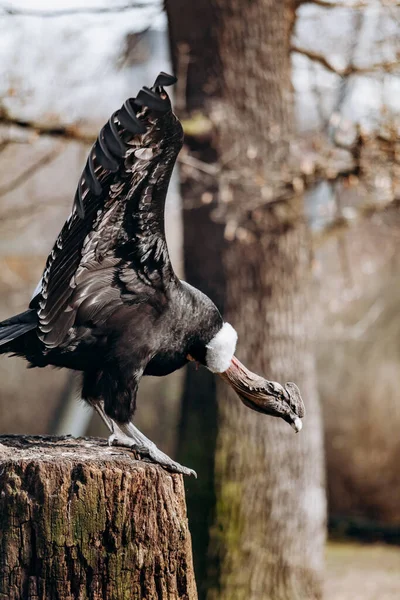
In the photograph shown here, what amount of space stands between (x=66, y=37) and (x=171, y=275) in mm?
3968

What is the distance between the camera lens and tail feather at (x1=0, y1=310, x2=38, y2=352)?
3.15 m

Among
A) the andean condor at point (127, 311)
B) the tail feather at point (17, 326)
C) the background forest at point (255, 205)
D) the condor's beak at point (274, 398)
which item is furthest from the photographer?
the background forest at point (255, 205)

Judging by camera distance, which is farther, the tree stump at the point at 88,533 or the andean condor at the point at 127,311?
the andean condor at the point at 127,311

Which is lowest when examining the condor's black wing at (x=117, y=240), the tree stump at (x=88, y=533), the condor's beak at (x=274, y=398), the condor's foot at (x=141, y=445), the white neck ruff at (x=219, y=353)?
the tree stump at (x=88, y=533)

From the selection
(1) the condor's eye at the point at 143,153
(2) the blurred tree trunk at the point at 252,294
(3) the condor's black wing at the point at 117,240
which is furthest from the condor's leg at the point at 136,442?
(2) the blurred tree trunk at the point at 252,294

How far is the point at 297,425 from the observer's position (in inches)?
128

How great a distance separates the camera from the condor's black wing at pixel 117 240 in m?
2.94

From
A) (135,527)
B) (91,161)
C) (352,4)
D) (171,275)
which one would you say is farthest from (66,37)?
(135,527)

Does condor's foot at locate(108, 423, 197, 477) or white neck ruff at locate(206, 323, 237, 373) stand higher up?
white neck ruff at locate(206, 323, 237, 373)

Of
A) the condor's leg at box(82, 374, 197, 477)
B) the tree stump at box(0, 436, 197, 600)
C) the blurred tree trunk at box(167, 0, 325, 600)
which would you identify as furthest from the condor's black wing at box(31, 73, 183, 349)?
the blurred tree trunk at box(167, 0, 325, 600)

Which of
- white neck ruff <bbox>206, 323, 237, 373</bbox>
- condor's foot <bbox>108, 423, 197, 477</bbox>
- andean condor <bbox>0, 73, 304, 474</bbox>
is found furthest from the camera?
white neck ruff <bbox>206, 323, 237, 373</bbox>

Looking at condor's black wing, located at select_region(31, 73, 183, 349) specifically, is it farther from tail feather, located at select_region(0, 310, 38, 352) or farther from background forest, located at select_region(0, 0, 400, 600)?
background forest, located at select_region(0, 0, 400, 600)

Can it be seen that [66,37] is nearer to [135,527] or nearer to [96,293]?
[96,293]

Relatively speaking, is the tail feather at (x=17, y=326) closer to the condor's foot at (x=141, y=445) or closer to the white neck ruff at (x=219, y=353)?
the condor's foot at (x=141, y=445)
